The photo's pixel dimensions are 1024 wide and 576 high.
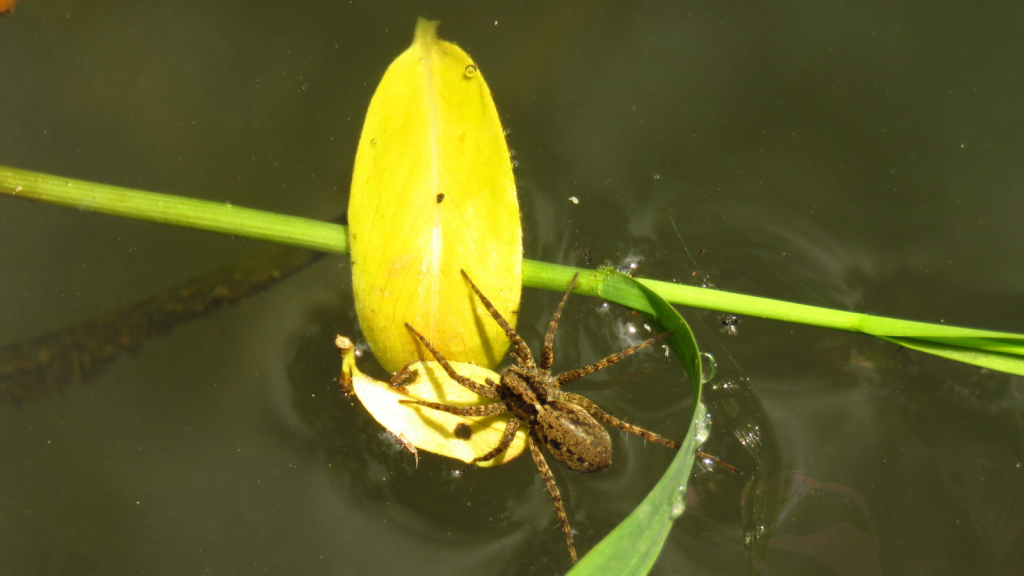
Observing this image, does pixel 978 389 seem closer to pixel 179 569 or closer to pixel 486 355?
pixel 486 355

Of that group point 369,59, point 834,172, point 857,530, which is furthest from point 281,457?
point 834,172

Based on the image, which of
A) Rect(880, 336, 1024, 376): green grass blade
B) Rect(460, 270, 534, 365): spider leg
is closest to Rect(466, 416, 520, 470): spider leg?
Result: Rect(460, 270, 534, 365): spider leg

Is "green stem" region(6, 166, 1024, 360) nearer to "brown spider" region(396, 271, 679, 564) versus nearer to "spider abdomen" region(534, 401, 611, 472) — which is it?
"brown spider" region(396, 271, 679, 564)

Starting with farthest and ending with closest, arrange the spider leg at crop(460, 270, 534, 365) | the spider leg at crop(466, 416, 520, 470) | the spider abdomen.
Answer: the spider abdomen, the spider leg at crop(466, 416, 520, 470), the spider leg at crop(460, 270, 534, 365)

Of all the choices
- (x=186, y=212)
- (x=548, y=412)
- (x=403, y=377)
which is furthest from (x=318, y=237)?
(x=548, y=412)

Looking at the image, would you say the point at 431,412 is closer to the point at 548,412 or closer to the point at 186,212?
the point at 548,412

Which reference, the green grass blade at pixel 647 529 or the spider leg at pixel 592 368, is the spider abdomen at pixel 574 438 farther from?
the green grass blade at pixel 647 529
